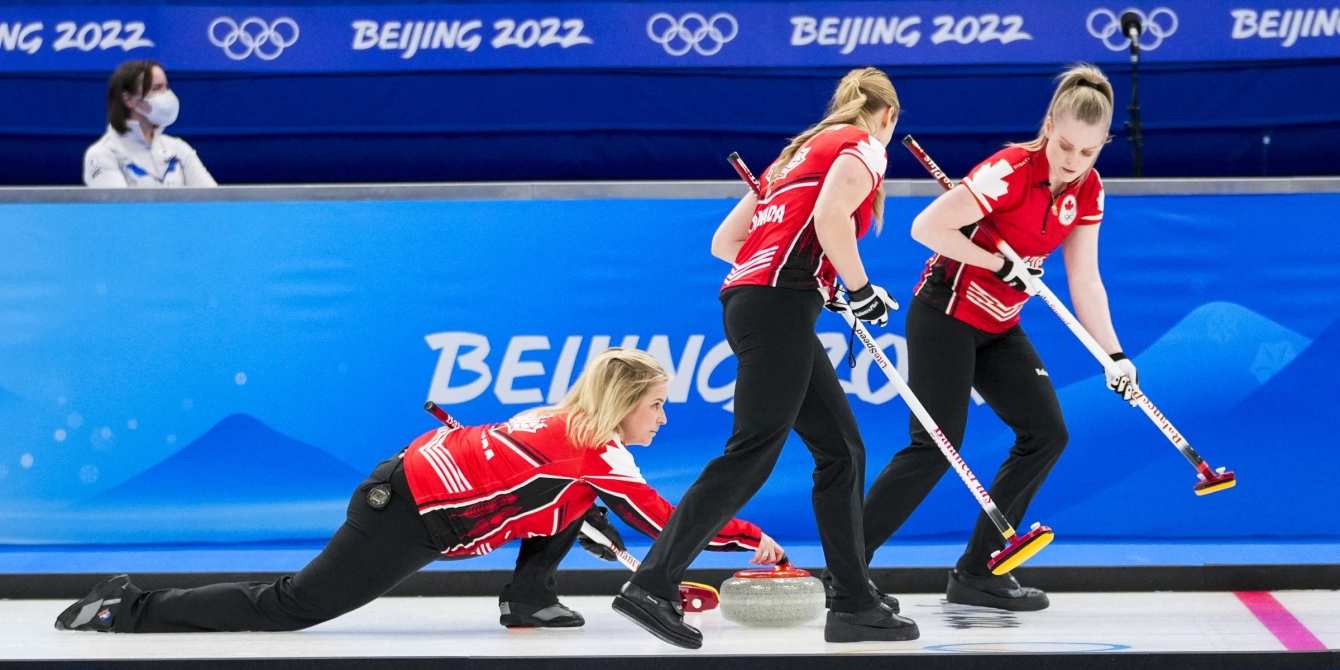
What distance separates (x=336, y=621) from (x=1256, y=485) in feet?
9.07

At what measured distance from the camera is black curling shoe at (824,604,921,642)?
121 inches

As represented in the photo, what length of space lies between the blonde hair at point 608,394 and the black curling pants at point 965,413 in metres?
0.69

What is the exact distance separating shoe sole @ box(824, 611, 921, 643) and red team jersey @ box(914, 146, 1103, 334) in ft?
2.76

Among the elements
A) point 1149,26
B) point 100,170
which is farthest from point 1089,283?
point 100,170

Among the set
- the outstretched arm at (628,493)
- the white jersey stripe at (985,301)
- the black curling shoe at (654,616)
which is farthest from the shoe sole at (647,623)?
the white jersey stripe at (985,301)

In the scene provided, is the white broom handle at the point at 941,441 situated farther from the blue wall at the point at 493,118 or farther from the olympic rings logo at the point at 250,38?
the olympic rings logo at the point at 250,38

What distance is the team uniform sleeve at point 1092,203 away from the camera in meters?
3.54

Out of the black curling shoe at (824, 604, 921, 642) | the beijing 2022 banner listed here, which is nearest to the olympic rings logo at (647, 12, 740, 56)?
the beijing 2022 banner

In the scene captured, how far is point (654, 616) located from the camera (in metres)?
2.95

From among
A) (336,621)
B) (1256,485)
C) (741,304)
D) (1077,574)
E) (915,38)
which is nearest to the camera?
(741,304)

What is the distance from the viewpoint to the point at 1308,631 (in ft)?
10.5

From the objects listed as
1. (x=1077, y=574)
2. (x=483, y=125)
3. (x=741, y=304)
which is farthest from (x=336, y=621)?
(x=483, y=125)

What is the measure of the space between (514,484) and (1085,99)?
1592 millimetres

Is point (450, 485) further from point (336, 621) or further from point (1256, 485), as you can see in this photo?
point (1256, 485)
